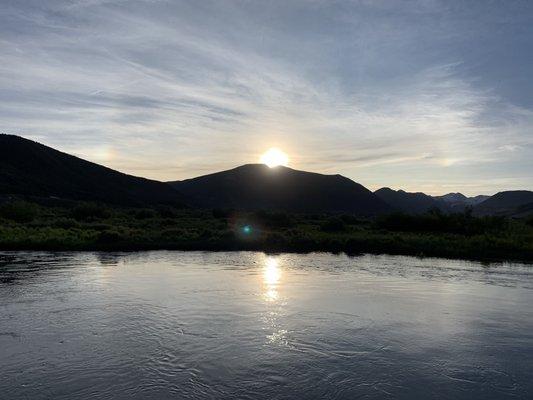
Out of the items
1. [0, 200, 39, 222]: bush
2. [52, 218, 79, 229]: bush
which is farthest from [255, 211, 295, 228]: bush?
[0, 200, 39, 222]: bush

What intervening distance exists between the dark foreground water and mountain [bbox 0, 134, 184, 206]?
94720 mm

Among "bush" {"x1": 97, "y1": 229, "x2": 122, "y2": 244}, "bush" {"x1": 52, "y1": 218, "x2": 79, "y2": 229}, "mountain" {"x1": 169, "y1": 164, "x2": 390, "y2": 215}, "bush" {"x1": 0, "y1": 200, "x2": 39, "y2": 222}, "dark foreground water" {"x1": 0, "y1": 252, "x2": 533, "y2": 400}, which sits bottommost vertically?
"dark foreground water" {"x1": 0, "y1": 252, "x2": 533, "y2": 400}

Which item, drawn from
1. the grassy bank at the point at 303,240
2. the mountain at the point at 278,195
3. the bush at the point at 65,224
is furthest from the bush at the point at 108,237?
the mountain at the point at 278,195

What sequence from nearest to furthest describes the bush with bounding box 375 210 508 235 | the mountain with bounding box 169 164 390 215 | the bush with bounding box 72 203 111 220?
the bush with bounding box 375 210 508 235, the bush with bounding box 72 203 111 220, the mountain with bounding box 169 164 390 215

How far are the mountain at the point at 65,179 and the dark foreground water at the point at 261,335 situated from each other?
9472 centimetres

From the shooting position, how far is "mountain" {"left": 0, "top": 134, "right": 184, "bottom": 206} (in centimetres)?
11650

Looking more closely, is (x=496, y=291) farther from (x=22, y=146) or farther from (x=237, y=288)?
(x=22, y=146)

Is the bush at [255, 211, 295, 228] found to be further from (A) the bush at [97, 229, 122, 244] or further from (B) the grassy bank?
(A) the bush at [97, 229, 122, 244]

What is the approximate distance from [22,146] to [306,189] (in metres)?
102

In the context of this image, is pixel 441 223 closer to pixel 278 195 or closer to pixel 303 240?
pixel 303 240

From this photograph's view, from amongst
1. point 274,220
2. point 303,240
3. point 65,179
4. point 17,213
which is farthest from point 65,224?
point 65,179

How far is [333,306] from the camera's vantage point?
16719mm

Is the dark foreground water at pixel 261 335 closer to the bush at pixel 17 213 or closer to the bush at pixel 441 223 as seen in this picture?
the bush at pixel 441 223

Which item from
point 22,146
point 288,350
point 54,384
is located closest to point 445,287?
point 288,350
